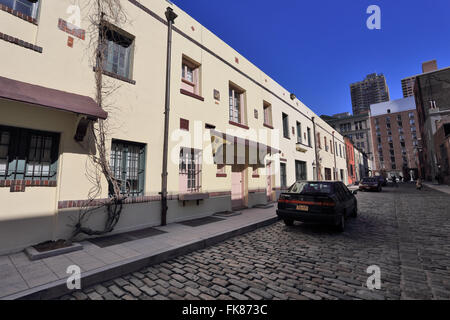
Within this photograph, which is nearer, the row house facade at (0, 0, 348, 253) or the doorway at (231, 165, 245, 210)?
the row house facade at (0, 0, 348, 253)

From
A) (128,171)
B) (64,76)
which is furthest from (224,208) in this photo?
(64,76)

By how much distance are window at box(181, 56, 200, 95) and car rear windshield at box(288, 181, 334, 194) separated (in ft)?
18.1

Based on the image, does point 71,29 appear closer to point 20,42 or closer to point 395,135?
point 20,42

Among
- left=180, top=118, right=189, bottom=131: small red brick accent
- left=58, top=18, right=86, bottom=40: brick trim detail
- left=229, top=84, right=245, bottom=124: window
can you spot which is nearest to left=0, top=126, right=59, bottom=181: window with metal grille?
left=58, top=18, right=86, bottom=40: brick trim detail

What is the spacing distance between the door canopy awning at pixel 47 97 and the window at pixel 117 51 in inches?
66.3

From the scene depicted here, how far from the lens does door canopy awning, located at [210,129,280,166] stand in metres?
8.64

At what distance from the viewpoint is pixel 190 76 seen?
8.71 metres

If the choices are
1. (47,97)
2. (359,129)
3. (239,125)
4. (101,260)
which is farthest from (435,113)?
(47,97)

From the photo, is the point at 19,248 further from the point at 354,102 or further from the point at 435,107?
the point at 354,102

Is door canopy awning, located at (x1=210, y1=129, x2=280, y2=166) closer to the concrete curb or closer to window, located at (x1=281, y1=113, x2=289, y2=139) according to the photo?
window, located at (x1=281, y1=113, x2=289, y2=139)

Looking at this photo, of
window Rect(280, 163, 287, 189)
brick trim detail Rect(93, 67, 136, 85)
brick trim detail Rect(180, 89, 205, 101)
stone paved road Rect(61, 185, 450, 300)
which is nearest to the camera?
stone paved road Rect(61, 185, 450, 300)

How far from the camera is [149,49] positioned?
689 cm

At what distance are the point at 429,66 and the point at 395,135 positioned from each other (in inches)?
1630
